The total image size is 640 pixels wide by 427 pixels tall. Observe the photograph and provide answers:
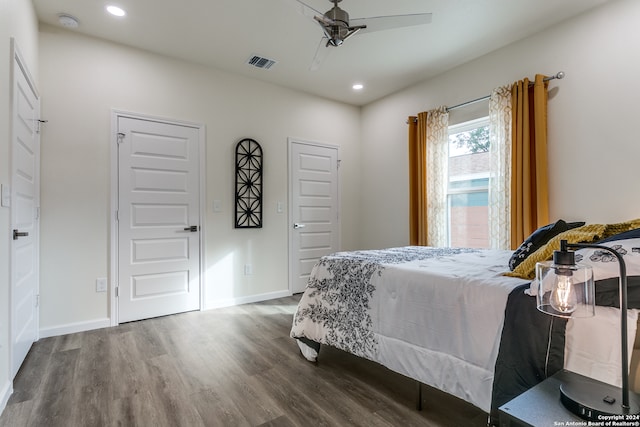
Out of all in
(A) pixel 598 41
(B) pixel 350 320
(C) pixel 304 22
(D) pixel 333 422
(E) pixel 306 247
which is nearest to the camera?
(D) pixel 333 422

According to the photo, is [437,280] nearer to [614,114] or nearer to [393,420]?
[393,420]

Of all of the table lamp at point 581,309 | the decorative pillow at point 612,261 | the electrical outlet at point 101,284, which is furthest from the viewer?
the electrical outlet at point 101,284

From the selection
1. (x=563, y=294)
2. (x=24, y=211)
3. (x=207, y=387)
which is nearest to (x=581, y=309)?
(x=563, y=294)

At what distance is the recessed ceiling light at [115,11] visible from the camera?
2631mm

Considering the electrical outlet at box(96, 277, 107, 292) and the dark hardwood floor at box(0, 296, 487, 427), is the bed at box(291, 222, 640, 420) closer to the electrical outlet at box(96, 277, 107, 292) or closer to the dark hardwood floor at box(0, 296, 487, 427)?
the dark hardwood floor at box(0, 296, 487, 427)

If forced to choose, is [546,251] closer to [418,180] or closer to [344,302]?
[344,302]

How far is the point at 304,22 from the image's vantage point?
9.41 feet

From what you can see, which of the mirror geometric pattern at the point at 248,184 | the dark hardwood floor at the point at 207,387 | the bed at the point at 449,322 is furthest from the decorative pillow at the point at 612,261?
the mirror geometric pattern at the point at 248,184

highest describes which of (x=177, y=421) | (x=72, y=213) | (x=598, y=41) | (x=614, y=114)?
(x=598, y=41)

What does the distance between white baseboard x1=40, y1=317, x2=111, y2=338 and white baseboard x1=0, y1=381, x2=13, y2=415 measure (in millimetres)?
1027

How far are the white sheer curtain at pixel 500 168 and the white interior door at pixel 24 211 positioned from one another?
3.83m

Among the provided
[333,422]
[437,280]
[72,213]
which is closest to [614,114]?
[437,280]

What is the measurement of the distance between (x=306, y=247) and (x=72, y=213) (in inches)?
102

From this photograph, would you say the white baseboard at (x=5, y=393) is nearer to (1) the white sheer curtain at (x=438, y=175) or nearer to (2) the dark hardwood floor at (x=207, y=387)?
(2) the dark hardwood floor at (x=207, y=387)
